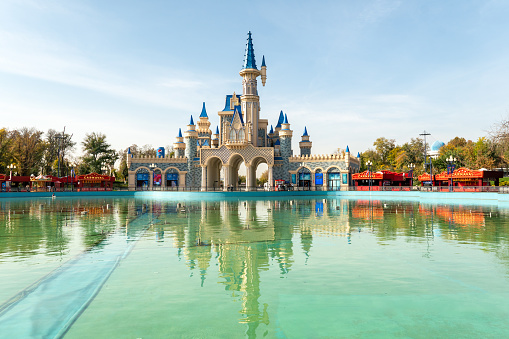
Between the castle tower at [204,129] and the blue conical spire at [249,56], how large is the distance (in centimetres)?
1293

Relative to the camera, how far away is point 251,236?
15.8 meters

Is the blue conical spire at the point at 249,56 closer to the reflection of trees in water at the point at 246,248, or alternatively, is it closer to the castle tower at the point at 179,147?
the castle tower at the point at 179,147

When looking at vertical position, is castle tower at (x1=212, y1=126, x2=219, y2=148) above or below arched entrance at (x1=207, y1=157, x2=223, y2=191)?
above

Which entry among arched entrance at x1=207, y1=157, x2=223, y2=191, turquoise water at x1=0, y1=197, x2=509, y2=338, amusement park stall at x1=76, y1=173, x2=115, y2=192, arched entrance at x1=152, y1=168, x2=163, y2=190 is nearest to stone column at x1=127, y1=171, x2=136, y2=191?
amusement park stall at x1=76, y1=173, x2=115, y2=192

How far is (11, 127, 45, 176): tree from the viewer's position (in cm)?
7112

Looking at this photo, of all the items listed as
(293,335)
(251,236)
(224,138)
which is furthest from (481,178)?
(293,335)

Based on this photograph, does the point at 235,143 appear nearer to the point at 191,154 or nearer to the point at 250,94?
the point at 250,94

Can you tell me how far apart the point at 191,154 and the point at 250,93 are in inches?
605

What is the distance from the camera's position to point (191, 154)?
66.1 metres

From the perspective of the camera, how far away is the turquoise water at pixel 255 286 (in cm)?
635

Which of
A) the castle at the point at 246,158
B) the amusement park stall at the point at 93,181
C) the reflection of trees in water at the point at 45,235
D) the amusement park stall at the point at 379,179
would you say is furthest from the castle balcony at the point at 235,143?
the reflection of trees in water at the point at 45,235

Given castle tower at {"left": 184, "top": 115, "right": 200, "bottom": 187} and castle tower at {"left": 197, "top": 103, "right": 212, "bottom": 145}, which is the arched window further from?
castle tower at {"left": 184, "top": 115, "right": 200, "bottom": 187}

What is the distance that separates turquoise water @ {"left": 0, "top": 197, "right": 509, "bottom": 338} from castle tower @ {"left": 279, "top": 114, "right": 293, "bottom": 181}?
4673cm

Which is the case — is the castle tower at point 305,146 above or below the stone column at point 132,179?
above
